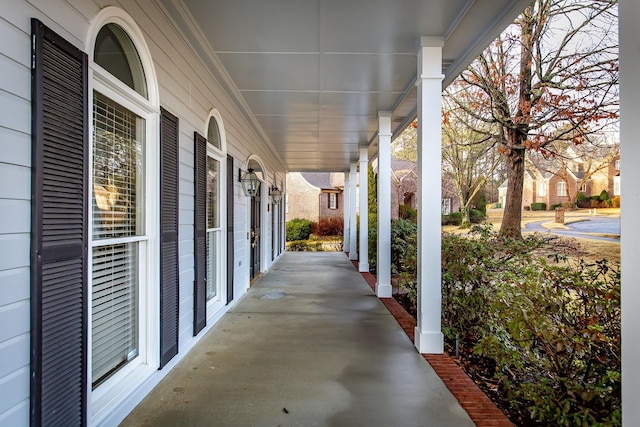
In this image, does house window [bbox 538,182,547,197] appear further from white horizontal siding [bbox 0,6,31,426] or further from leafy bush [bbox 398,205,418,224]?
white horizontal siding [bbox 0,6,31,426]

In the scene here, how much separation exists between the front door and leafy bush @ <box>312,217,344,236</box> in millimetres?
13967

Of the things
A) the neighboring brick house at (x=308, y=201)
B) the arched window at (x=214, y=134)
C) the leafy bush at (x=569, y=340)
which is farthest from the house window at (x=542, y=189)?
the leafy bush at (x=569, y=340)

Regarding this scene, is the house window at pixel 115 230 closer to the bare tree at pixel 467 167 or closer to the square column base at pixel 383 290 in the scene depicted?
the square column base at pixel 383 290

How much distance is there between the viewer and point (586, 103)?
7.39 m

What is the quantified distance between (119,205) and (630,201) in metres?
2.81

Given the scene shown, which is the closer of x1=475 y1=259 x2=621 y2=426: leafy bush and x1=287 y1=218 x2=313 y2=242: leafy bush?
x1=475 y1=259 x2=621 y2=426: leafy bush

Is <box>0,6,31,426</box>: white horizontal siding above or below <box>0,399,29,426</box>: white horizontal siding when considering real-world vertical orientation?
above

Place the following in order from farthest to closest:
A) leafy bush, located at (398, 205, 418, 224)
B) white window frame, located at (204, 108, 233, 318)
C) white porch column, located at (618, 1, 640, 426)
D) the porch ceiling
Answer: leafy bush, located at (398, 205, 418, 224) → white window frame, located at (204, 108, 233, 318) → the porch ceiling → white porch column, located at (618, 1, 640, 426)

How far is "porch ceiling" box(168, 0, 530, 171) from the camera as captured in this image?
3.16m

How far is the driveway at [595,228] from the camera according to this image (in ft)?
21.1

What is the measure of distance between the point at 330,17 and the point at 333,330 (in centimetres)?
343

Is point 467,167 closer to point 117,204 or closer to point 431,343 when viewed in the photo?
point 431,343

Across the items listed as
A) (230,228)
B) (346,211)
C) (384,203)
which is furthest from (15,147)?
(346,211)

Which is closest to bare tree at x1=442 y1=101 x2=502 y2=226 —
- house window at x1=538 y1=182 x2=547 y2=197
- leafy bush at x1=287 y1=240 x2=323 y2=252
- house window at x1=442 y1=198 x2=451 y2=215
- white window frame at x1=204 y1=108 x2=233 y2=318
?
house window at x1=538 y1=182 x2=547 y2=197
